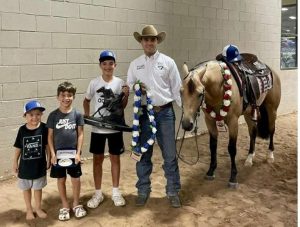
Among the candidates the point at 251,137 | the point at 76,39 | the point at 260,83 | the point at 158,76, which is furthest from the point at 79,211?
the point at 251,137

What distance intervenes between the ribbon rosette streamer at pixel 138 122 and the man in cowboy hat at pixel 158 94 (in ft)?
0.15

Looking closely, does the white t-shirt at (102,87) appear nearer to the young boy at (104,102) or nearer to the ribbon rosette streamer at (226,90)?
the young boy at (104,102)

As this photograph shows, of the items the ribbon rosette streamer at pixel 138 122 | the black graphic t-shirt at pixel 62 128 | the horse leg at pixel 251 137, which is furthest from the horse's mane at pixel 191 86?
the horse leg at pixel 251 137

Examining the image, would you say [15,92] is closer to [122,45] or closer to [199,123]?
[122,45]

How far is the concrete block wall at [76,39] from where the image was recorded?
3.64 m

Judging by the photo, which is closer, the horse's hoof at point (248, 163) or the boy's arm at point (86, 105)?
the boy's arm at point (86, 105)

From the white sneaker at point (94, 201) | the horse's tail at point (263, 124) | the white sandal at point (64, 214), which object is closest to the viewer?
the white sandal at point (64, 214)

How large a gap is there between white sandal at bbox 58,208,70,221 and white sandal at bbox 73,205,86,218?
0.19ft

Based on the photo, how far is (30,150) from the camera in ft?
8.52

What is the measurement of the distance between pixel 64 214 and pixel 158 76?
52.9 inches

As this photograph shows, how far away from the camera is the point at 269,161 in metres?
4.26

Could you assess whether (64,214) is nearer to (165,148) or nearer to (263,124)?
(165,148)

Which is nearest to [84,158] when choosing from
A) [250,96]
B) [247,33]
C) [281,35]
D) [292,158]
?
[250,96]

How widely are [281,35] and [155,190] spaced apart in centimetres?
569
